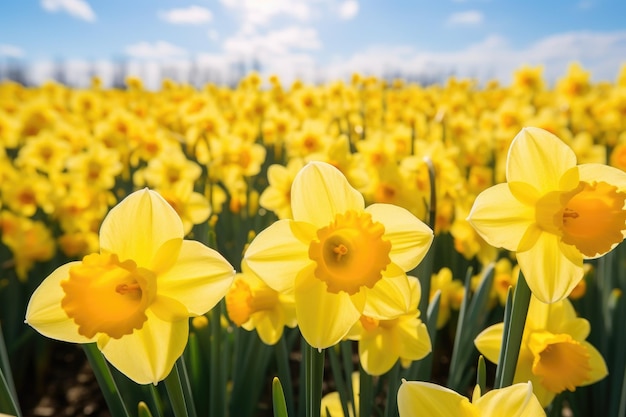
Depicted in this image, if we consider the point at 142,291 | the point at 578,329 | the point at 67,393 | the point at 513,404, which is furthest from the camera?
the point at 67,393

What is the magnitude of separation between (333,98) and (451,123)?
1531 millimetres

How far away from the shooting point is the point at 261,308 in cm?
136

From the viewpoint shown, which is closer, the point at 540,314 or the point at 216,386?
the point at 540,314

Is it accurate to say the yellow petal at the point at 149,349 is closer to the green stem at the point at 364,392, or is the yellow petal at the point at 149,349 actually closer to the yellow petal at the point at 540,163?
the green stem at the point at 364,392

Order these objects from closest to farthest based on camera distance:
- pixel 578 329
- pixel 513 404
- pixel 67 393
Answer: pixel 513 404 → pixel 578 329 → pixel 67 393

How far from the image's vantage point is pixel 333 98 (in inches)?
232

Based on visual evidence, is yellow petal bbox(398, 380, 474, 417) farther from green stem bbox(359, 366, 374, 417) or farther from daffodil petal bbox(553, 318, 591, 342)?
daffodil petal bbox(553, 318, 591, 342)

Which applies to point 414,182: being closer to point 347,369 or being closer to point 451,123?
point 347,369

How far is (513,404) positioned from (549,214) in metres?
0.38

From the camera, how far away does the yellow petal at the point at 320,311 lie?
3.18 ft

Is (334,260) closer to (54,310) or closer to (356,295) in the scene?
(356,295)

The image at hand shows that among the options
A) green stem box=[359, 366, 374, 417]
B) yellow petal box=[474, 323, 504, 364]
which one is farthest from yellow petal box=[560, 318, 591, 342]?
green stem box=[359, 366, 374, 417]

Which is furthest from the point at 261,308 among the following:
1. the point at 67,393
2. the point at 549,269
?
the point at 67,393

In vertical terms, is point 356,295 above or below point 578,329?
above
